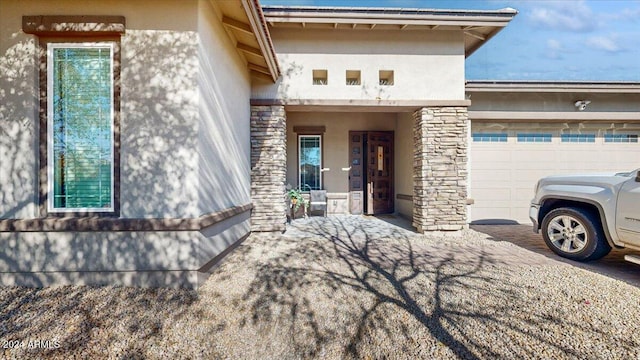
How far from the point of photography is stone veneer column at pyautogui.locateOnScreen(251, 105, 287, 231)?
19.1ft

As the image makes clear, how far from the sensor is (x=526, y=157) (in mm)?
7230

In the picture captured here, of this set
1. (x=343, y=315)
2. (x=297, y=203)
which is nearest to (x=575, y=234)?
(x=343, y=315)

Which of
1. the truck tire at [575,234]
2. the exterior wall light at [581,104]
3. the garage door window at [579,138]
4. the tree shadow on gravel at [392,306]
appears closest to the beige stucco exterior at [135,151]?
the tree shadow on gravel at [392,306]

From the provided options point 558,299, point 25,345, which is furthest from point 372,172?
point 25,345

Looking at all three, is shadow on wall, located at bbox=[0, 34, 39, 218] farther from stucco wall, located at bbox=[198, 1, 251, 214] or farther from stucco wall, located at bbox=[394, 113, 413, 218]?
stucco wall, located at bbox=[394, 113, 413, 218]

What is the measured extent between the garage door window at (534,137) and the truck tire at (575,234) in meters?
3.48

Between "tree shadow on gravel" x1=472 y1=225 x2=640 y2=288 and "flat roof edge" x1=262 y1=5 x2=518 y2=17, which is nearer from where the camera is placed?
"tree shadow on gravel" x1=472 y1=225 x2=640 y2=288

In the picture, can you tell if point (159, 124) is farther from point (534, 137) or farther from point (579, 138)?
point (579, 138)

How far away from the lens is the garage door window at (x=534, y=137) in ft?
23.7

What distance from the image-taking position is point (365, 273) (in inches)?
145

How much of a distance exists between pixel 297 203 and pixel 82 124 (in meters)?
4.83

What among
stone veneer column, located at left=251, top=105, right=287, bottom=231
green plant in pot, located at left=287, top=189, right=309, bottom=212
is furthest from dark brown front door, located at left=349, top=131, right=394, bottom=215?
stone veneer column, located at left=251, top=105, right=287, bottom=231

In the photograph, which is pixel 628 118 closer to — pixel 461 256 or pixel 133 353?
pixel 461 256

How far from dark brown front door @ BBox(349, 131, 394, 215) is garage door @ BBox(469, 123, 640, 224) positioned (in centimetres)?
229
